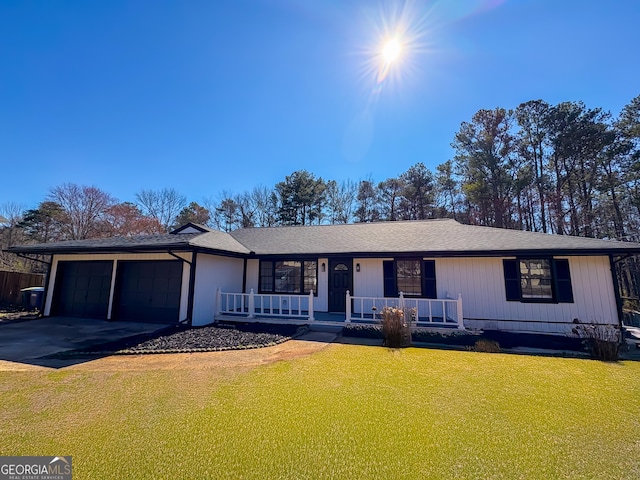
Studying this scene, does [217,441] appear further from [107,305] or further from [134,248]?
[107,305]

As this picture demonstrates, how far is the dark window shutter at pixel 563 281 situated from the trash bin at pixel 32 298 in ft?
69.0

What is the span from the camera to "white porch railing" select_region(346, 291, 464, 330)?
8.85 m

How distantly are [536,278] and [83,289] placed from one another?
1702 centimetres

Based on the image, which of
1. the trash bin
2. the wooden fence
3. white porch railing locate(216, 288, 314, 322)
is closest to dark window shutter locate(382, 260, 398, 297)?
white porch railing locate(216, 288, 314, 322)

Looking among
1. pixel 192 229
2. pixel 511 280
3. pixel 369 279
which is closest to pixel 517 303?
pixel 511 280

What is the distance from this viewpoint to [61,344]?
7160mm

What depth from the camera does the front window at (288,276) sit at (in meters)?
11.6

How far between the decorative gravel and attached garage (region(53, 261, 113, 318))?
431cm

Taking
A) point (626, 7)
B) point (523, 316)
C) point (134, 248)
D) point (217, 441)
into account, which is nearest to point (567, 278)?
point (523, 316)

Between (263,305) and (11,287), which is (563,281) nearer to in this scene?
(263,305)

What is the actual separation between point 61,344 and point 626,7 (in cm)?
1814

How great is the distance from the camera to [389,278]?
34.6 ft

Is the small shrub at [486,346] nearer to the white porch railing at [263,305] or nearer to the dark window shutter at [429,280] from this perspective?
the dark window shutter at [429,280]

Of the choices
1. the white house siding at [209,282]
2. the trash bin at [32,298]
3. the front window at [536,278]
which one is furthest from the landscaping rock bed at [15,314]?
the front window at [536,278]
